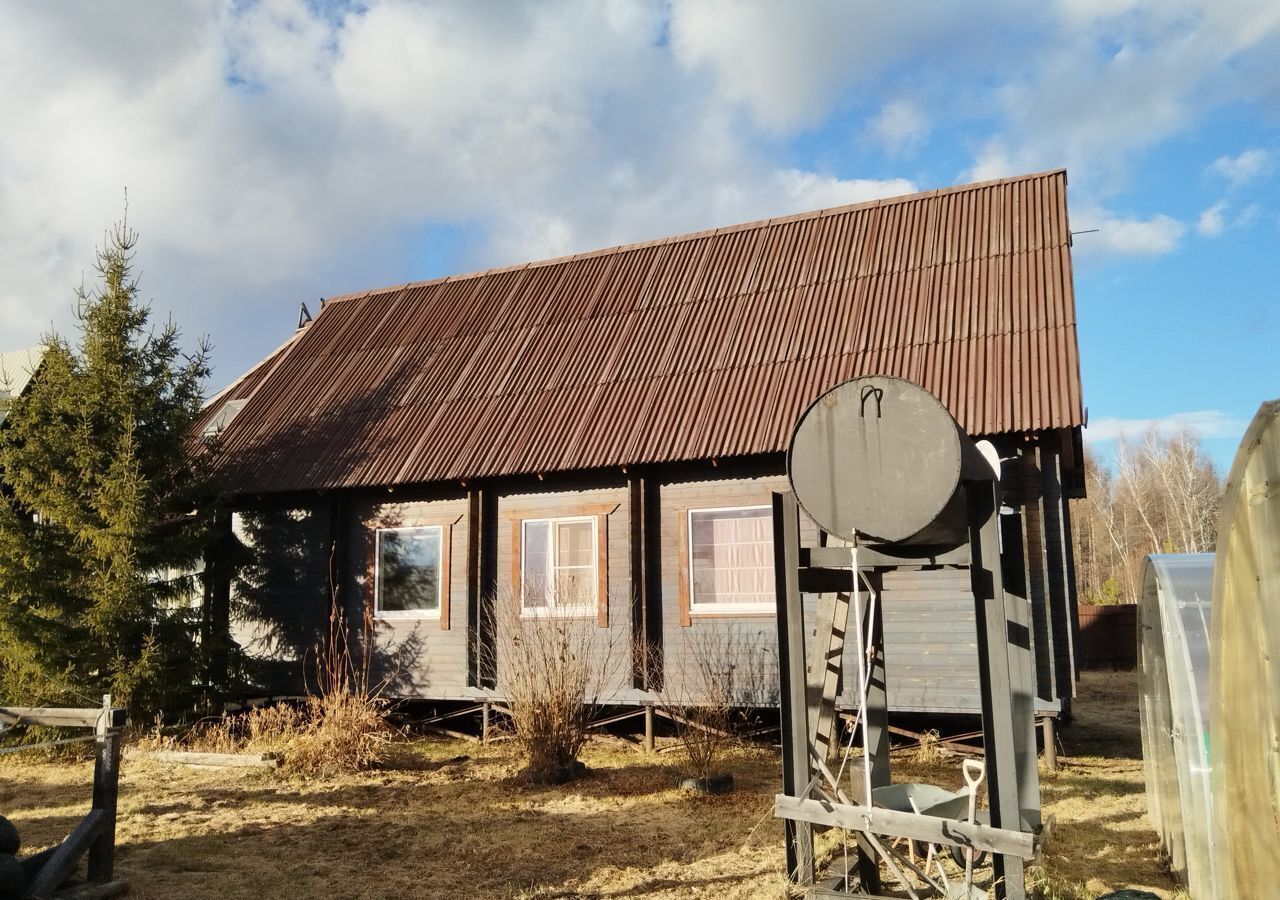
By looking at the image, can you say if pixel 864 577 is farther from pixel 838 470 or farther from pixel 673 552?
pixel 673 552

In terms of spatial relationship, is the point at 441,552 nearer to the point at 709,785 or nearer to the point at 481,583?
the point at 481,583

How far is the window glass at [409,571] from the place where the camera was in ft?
44.0

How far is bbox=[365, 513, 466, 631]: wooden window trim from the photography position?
13.1 m

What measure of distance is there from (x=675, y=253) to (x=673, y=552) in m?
5.78

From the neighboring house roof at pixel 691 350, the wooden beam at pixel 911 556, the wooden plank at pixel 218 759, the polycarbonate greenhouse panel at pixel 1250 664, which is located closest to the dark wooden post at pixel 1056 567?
the neighboring house roof at pixel 691 350

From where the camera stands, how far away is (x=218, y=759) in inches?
415

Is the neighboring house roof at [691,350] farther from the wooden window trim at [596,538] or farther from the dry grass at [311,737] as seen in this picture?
the dry grass at [311,737]

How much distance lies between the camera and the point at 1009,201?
1333 centimetres

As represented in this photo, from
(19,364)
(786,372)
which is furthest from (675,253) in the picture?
(19,364)

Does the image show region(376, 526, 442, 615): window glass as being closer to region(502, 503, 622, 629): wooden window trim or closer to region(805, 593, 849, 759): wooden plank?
region(502, 503, 622, 629): wooden window trim

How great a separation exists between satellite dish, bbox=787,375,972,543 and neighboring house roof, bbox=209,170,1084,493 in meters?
5.65

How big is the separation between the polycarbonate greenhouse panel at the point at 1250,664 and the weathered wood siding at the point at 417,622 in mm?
9939

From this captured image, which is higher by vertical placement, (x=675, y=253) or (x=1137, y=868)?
(x=675, y=253)

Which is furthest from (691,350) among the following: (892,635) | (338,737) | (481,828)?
(481,828)
